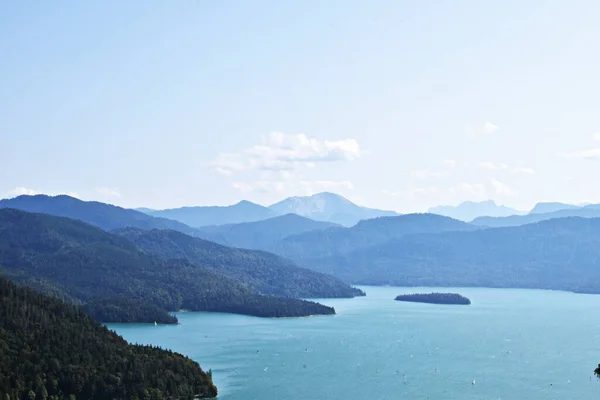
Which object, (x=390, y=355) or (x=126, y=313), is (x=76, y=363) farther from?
(x=126, y=313)

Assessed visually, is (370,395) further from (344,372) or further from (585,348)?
(585,348)

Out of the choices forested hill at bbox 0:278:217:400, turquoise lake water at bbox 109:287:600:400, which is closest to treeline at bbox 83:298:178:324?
turquoise lake water at bbox 109:287:600:400

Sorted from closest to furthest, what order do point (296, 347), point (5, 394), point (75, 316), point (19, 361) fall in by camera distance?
point (5, 394)
point (19, 361)
point (75, 316)
point (296, 347)

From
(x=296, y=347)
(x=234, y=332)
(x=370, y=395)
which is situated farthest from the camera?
(x=234, y=332)

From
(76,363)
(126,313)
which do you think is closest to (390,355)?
(76,363)

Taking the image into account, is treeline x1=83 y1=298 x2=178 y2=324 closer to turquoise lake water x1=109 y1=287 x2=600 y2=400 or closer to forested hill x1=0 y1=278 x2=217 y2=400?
turquoise lake water x1=109 y1=287 x2=600 y2=400

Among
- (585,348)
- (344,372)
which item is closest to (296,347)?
(344,372)
